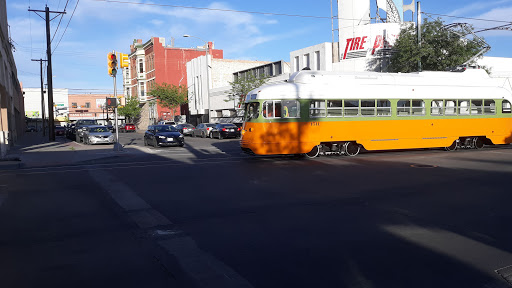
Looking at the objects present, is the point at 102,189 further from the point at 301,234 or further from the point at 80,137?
the point at 80,137

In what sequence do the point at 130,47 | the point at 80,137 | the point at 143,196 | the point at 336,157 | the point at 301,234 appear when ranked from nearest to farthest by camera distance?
the point at 301,234, the point at 143,196, the point at 336,157, the point at 80,137, the point at 130,47

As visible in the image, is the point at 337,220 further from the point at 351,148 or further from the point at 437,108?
the point at 437,108

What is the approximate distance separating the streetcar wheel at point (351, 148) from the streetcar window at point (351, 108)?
4.16 feet

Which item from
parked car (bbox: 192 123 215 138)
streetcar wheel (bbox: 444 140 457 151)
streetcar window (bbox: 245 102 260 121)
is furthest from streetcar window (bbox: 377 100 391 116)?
parked car (bbox: 192 123 215 138)

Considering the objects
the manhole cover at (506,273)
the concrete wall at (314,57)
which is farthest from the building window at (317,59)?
the manhole cover at (506,273)

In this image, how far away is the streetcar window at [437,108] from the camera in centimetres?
1858

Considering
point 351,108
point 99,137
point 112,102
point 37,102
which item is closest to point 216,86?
point 99,137

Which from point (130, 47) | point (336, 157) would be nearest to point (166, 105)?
point (130, 47)

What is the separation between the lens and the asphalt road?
15.9ft

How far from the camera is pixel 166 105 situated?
62625 mm

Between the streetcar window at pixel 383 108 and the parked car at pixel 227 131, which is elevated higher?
the streetcar window at pixel 383 108

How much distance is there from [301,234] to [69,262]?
127 inches

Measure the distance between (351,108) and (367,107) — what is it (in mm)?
791

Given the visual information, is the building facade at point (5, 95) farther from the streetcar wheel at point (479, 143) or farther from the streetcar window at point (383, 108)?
the streetcar wheel at point (479, 143)
